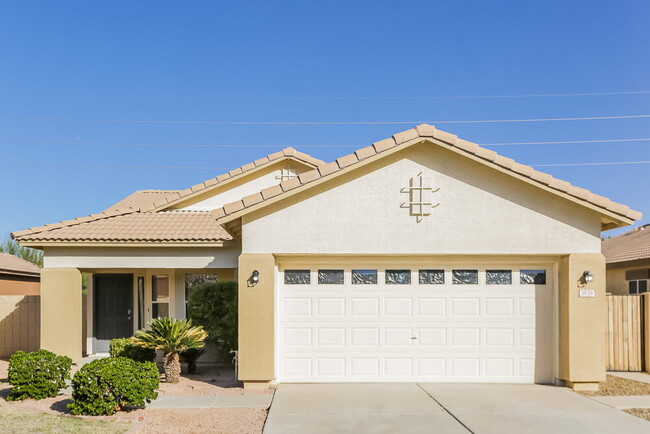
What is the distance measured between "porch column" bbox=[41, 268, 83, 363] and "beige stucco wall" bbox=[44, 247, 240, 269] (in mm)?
293

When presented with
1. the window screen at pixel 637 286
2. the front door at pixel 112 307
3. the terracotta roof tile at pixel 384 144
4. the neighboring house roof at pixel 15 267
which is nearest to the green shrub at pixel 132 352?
the front door at pixel 112 307

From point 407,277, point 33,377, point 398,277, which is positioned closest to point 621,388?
point 407,277

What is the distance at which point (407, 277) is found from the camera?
Result: 10.8 metres

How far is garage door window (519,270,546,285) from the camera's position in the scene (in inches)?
424

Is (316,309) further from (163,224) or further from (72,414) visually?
(163,224)

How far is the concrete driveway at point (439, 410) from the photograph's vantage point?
769cm

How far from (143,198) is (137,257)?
22.8ft

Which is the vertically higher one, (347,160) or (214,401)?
(347,160)

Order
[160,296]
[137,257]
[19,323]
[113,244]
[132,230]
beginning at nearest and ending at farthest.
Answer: [113,244] < [137,257] < [132,230] < [160,296] < [19,323]

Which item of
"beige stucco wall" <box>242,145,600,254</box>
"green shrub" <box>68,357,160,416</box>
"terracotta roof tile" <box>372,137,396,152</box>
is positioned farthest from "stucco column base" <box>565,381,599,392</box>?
"green shrub" <box>68,357,160,416</box>

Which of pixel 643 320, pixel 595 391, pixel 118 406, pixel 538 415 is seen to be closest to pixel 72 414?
pixel 118 406

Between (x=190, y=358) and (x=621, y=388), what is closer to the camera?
(x=621, y=388)

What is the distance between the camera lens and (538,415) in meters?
8.35

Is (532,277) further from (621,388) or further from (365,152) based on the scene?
(365,152)
